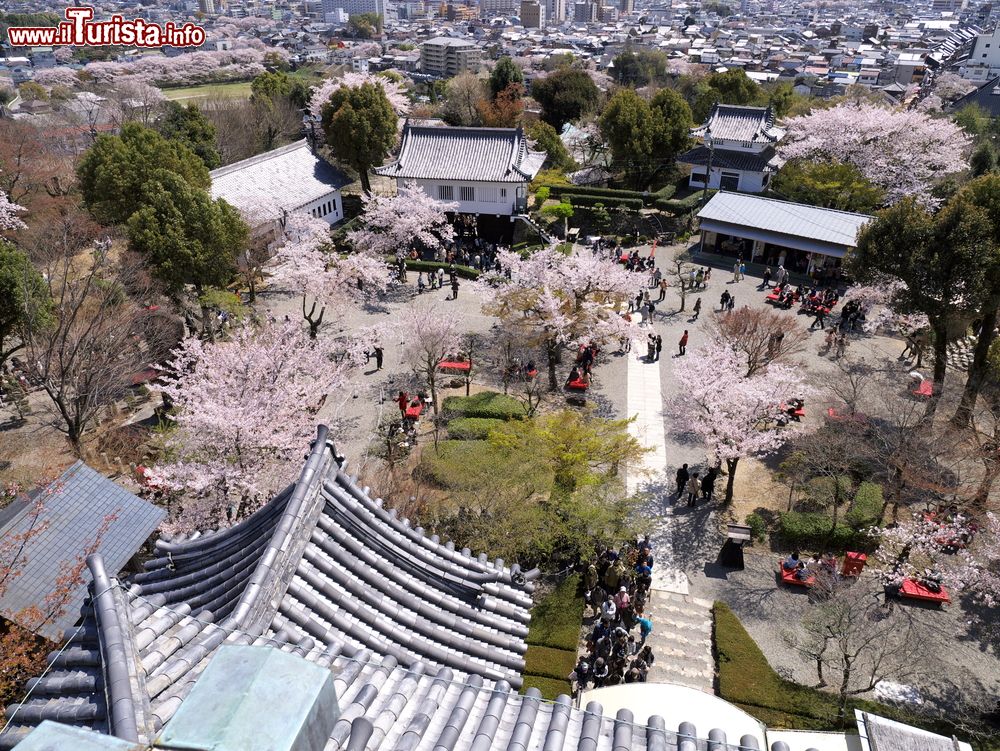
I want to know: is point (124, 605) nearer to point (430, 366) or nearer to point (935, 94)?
point (430, 366)

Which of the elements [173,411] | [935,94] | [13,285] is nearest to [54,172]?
[13,285]

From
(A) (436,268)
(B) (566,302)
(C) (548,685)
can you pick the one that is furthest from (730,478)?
(A) (436,268)

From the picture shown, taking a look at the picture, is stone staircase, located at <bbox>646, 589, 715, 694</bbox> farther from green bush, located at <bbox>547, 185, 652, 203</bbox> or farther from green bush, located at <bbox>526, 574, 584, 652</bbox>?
green bush, located at <bbox>547, 185, 652, 203</bbox>

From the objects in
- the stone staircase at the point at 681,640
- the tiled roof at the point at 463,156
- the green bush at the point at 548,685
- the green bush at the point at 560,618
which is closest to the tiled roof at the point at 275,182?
the tiled roof at the point at 463,156

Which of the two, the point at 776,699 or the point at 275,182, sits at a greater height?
the point at 275,182

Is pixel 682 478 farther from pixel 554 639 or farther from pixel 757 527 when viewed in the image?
pixel 554 639
